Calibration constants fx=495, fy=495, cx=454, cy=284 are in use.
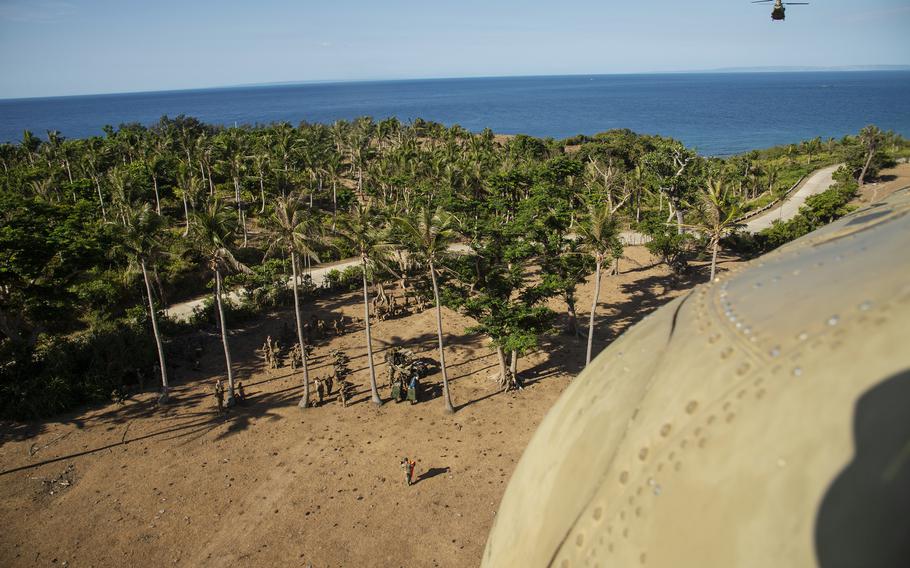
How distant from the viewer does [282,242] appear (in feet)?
64.4

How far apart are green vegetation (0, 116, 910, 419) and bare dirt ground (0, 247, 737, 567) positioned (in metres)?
1.57

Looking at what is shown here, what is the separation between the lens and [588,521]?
2.73 meters

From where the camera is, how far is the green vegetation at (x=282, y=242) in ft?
69.1

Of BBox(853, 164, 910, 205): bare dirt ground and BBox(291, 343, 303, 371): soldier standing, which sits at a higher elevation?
BBox(853, 164, 910, 205): bare dirt ground

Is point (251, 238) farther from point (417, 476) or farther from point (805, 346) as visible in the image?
point (805, 346)

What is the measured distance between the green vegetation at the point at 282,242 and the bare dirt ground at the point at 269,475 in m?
1.57

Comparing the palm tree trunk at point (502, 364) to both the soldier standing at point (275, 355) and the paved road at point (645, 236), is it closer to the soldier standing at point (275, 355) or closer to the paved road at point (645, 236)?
the paved road at point (645, 236)

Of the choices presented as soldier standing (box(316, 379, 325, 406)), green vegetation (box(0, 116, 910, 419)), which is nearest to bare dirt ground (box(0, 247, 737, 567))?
soldier standing (box(316, 379, 325, 406))

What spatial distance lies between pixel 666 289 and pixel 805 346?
35.7 m

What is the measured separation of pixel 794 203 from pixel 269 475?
200 ft

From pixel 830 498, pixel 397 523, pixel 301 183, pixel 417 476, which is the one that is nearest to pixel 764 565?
pixel 830 498

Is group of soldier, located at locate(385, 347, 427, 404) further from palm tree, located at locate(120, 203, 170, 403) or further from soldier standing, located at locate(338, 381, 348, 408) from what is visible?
palm tree, located at locate(120, 203, 170, 403)

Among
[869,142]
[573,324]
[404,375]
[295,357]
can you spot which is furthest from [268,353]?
[869,142]

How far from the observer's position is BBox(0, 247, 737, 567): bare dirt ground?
49.5 feet
